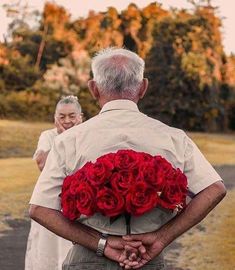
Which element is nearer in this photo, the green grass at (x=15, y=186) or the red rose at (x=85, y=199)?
the red rose at (x=85, y=199)

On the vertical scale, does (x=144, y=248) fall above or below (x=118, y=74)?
below

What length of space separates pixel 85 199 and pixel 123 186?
0.14 metres

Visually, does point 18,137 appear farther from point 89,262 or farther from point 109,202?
point 109,202

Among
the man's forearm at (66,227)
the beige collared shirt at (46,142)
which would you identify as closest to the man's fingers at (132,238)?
the man's forearm at (66,227)

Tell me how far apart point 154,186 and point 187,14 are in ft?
54.8

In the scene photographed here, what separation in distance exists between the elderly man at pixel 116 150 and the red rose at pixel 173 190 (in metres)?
0.08

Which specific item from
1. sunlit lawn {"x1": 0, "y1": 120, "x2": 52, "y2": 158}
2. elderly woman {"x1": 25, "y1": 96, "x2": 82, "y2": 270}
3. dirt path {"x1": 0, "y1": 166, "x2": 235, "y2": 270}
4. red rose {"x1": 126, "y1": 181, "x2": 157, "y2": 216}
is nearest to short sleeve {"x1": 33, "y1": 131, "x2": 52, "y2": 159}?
elderly woman {"x1": 25, "y1": 96, "x2": 82, "y2": 270}

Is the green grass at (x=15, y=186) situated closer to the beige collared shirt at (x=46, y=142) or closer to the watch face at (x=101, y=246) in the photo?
the beige collared shirt at (x=46, y=142)

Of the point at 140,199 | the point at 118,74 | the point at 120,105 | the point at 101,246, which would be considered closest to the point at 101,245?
the point at 101,246

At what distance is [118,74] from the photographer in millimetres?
2641

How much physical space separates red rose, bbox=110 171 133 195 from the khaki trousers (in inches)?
11.3

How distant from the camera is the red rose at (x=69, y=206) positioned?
2582 millimetres

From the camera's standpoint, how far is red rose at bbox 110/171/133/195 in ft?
8.33

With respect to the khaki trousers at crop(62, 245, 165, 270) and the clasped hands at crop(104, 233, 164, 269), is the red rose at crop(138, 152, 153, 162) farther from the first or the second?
Answer: the khaki trousers at crop(62, 245, 165, 270)
